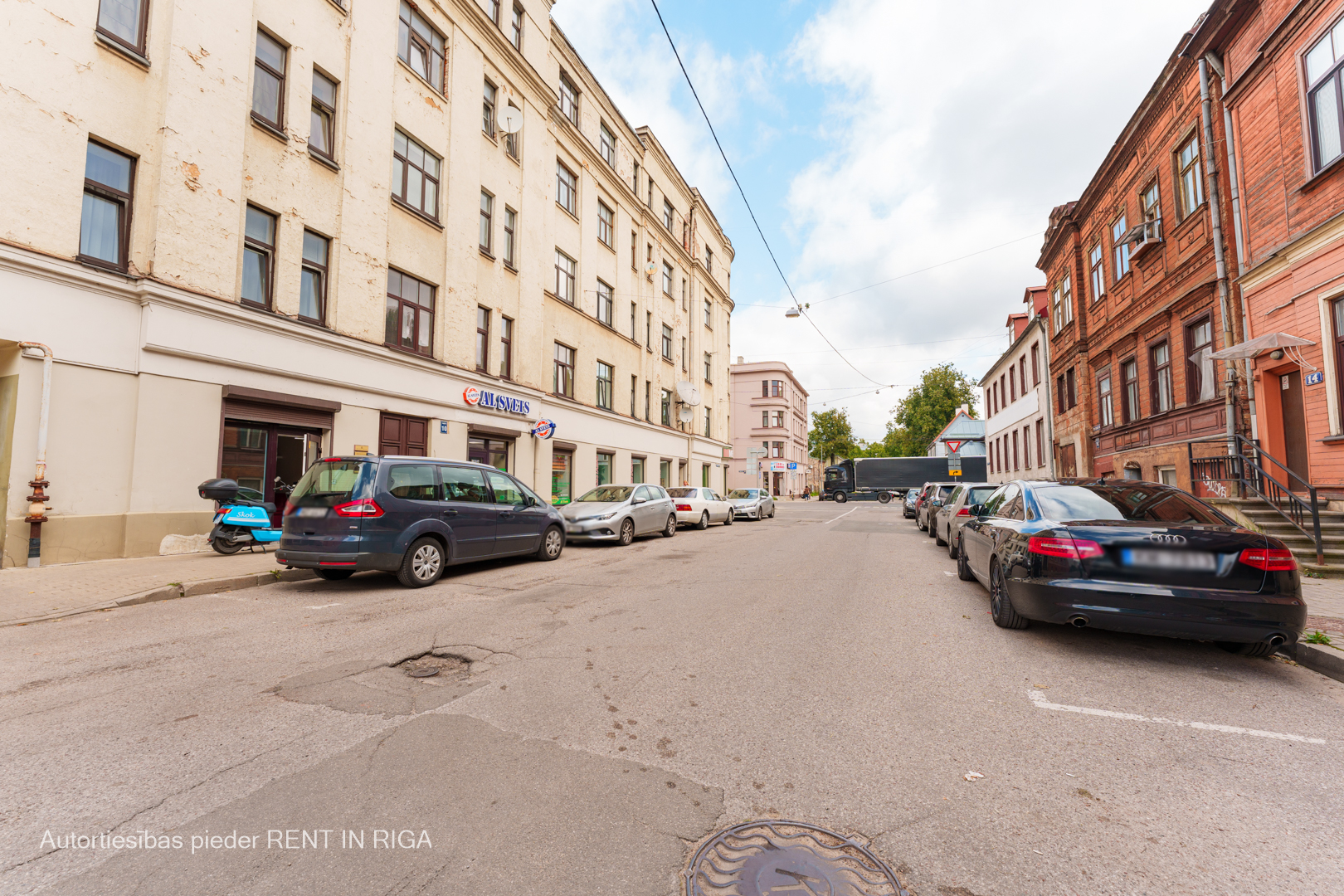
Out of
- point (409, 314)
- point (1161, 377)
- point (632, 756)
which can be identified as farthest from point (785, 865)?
point (1161, 377)

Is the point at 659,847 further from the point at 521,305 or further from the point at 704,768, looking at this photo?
the point at 521,305

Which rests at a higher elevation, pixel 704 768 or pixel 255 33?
pixel 255 33

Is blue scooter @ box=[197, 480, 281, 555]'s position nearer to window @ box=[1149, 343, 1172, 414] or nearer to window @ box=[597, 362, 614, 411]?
window @ box=[597, 362, 614, 411]

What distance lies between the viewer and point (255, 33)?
1173cm

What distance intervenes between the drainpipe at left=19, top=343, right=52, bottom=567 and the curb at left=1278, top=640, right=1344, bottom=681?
Answer: 1433cm

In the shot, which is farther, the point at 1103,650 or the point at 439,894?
the point at 1103,650

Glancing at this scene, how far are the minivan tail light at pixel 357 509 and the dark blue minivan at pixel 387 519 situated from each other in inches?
0.4

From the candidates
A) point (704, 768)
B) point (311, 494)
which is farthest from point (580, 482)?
point (704, 768)

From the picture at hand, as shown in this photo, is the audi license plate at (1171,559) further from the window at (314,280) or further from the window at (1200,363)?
the window at (314,280)

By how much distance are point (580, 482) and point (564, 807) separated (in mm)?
19688

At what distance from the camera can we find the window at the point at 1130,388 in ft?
55.9

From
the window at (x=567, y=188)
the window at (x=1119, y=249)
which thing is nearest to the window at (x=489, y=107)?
the window at (x=567, y=188)

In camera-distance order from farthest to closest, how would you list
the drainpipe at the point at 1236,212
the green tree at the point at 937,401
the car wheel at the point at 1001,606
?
1. the green tree at the point at 937,401
2. the drainpipe at the point at 1236,212
3. the car wheel at the point at 1001,606

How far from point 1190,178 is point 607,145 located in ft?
64.7
